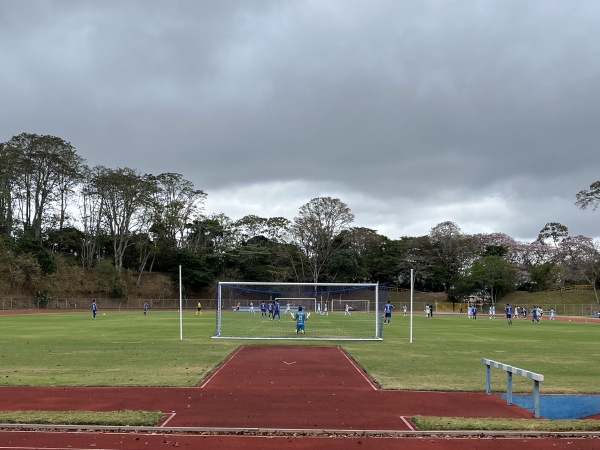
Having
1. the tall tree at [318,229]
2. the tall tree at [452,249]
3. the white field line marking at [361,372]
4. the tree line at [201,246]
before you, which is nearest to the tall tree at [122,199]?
Answer: the tree line at [201,246]

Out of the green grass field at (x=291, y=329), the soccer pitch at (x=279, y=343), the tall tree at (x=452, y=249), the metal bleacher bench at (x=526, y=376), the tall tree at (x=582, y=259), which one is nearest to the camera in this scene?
the metal bleacher bench at (x=526, y=376)

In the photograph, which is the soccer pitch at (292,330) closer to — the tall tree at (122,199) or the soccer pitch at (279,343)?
the soccer pitch at (279,343)

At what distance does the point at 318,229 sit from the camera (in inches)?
3462

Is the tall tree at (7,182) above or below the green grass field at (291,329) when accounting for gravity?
above

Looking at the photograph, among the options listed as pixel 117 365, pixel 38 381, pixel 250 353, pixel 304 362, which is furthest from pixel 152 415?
pixel 250 353

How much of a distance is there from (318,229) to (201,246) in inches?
863

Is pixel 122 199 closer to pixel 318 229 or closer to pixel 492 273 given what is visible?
pixel 318 229

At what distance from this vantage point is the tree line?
252ft

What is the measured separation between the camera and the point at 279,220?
98.9 m

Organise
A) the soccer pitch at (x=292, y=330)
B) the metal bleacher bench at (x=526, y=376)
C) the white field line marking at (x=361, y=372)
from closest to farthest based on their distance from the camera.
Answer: the metal bleacher bench at (x=526, y=376) < the white field line marking at (x=361, y=372) < the soccer pitch at (x=292, y=330)

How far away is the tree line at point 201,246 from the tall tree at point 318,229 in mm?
174

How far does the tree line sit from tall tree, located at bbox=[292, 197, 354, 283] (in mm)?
174

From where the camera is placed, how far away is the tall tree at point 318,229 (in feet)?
285

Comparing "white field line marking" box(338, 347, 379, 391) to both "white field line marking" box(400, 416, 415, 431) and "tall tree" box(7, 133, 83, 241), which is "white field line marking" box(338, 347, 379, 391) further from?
"tall tree" box(7, 133, 83, 241)
